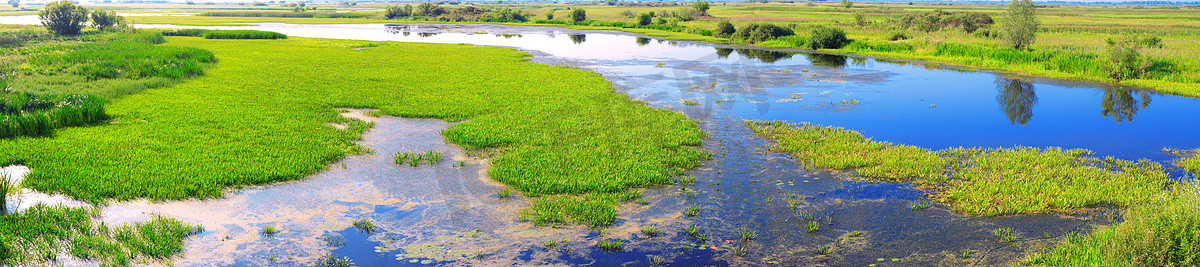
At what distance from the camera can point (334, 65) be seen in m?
31.6

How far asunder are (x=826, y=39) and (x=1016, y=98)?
953 inches

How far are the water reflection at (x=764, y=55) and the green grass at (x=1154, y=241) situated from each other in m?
30.3

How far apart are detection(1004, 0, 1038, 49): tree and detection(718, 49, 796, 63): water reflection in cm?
1221

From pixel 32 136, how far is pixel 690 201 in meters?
13.8

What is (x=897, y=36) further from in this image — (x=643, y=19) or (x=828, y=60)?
(x=643, y=19)

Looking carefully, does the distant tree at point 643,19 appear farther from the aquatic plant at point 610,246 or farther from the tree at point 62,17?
the aquatic plant at point 610,246

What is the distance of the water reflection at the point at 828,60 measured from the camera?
34688mm

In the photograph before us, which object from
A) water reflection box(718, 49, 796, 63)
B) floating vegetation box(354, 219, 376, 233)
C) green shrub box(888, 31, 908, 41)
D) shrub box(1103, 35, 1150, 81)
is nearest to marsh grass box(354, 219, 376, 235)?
floating vegetation box(354, 219, 376, 233)

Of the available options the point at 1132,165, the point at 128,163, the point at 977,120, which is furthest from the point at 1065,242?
the point at 128,163

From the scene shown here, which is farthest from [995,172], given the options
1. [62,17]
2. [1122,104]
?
[62,17]

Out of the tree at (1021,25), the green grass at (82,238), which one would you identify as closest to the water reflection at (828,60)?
the tree at (1021,25)

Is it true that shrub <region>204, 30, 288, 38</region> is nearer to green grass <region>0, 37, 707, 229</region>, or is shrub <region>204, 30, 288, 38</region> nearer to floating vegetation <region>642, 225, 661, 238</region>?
green grass <region>0, 37, 707, 229</region>

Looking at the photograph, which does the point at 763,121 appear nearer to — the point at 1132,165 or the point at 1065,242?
the point at 1132,165

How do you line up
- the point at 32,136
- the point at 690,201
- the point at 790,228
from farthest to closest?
1. the point at 32,136
2. the point at 690,201
3. the point at 790,228
